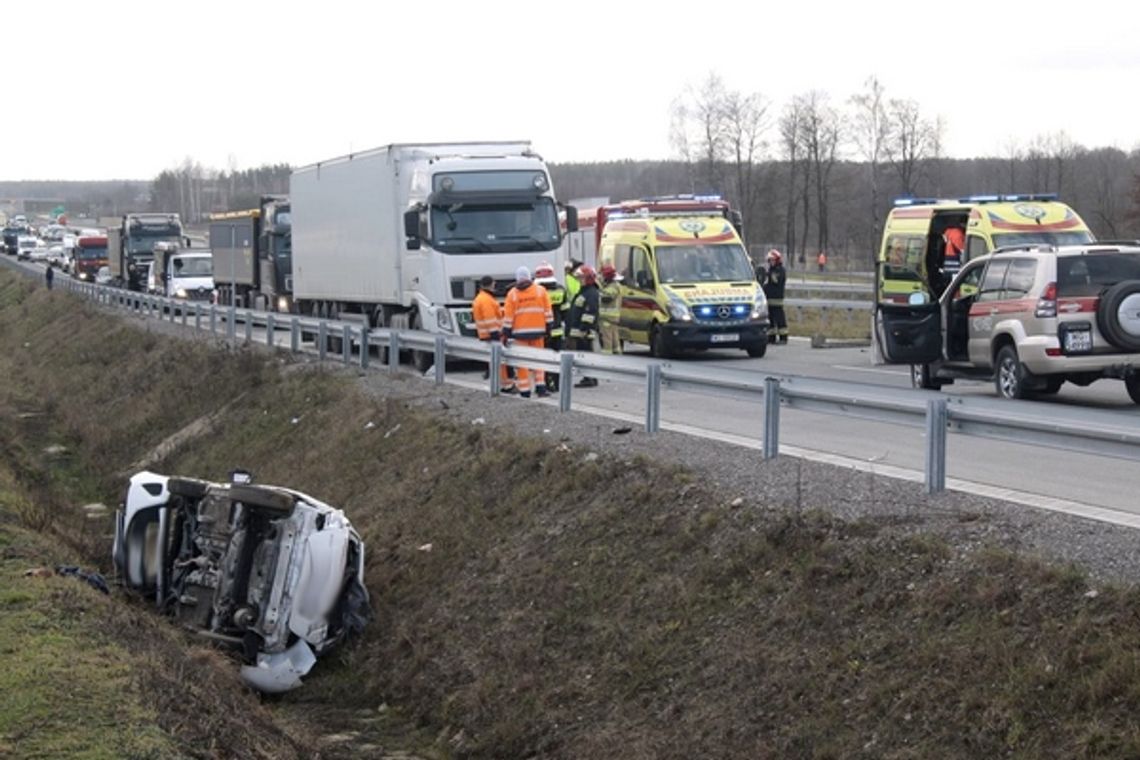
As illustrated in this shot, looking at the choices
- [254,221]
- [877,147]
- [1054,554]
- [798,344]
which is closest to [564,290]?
[798,344]

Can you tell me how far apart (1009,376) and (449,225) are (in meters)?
10.0

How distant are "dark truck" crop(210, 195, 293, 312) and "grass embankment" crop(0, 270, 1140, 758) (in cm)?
2703

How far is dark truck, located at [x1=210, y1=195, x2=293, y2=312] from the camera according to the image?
43.6 m

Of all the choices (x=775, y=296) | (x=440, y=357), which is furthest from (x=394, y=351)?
(x=775, y=296)

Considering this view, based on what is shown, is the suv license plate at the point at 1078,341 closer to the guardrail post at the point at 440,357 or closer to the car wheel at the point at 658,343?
the guardrail post at the point at 440,357

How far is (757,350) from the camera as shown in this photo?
27.6 metres

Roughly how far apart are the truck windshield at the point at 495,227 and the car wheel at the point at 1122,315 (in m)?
10.2

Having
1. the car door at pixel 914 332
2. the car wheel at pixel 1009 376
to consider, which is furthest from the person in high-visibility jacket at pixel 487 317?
the car wheel at pixel 1009 376

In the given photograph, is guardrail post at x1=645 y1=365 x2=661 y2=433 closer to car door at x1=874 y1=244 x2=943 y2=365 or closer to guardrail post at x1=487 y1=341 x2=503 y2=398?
guardrail post at x1=487 y1=341 x2=503 y2=398

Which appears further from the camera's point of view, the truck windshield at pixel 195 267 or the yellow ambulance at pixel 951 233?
the truck windshield at pixel 195 267

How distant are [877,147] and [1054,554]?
6085cm

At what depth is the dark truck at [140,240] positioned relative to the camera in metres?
65.2

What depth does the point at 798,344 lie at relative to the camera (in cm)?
3191

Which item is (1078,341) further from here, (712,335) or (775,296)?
(775,296)
